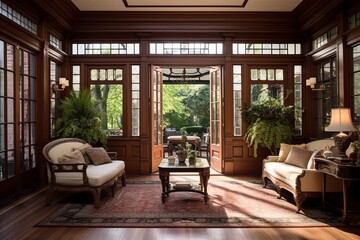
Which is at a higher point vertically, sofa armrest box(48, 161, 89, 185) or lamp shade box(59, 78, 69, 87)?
lamp shade box(59, 78, 69, 87)

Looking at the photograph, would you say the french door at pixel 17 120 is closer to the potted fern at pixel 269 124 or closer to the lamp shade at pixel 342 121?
the potted fern at pixel 269 124

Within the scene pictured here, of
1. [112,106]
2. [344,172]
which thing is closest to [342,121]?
[344,172]

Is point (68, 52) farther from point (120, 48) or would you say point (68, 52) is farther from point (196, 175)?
point (196, 175)

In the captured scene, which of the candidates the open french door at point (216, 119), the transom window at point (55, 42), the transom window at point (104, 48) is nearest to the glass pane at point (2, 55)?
the transom window at point (55, 42)

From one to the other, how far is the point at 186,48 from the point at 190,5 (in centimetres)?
101

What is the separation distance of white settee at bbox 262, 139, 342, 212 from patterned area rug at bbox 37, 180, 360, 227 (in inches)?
9.8

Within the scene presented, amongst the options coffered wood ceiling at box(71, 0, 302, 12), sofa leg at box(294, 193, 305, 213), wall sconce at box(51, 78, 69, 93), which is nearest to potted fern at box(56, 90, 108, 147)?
wall sconce at box(51, 78, 69, 93)

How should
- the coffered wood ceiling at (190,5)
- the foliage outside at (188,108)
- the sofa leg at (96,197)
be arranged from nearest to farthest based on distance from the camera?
the sofa leg at (96,197) → the coffered wood ceiling at (190,5) → the foliage outside at (188,108)

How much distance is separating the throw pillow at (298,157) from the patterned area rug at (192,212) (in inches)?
22.8

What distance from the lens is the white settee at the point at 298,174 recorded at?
387cm

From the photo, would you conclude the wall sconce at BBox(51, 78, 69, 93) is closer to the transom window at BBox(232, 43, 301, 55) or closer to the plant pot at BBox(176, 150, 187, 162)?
the plant pot at BBox(176, 150, 187, 162)

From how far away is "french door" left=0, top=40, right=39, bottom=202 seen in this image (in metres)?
4.30

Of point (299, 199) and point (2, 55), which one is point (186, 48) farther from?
point (299, 199)

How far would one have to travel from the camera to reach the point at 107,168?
4570 mm
